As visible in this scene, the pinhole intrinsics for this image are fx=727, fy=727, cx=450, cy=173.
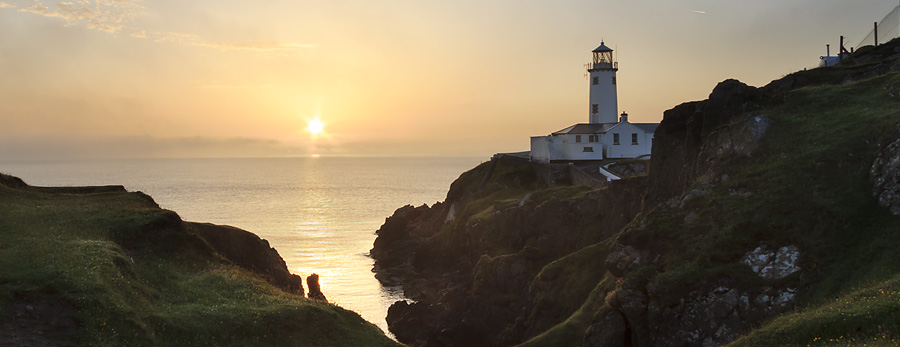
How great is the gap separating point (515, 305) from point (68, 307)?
37.3m

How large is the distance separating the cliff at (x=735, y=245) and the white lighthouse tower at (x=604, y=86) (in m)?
43.0

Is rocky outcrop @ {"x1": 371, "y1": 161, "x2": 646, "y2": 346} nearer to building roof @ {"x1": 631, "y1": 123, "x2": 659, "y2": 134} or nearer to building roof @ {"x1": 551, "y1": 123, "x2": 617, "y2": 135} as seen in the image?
building roof @ {"x1": 551, "y1": 123, "x2": 617, "y2": 135}

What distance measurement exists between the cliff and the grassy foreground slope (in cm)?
1501

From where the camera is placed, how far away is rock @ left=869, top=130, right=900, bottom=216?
35625 millimetres

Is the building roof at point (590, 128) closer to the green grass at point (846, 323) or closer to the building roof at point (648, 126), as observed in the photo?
the building roof at point (648, 126)

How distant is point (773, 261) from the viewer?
3572cm

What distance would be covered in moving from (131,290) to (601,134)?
78270mm

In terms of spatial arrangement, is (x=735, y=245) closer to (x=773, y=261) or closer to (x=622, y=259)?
(x=773, y=261)

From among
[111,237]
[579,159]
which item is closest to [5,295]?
[111,237]

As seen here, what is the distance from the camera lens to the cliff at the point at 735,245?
33.4 meters

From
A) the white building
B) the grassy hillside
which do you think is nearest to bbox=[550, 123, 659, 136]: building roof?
the white building

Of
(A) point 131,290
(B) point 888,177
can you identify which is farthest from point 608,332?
(A) point 131,290

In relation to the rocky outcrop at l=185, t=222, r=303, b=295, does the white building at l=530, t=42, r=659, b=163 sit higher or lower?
higher

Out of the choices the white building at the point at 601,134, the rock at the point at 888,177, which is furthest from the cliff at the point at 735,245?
the white building at the point at 601,134
